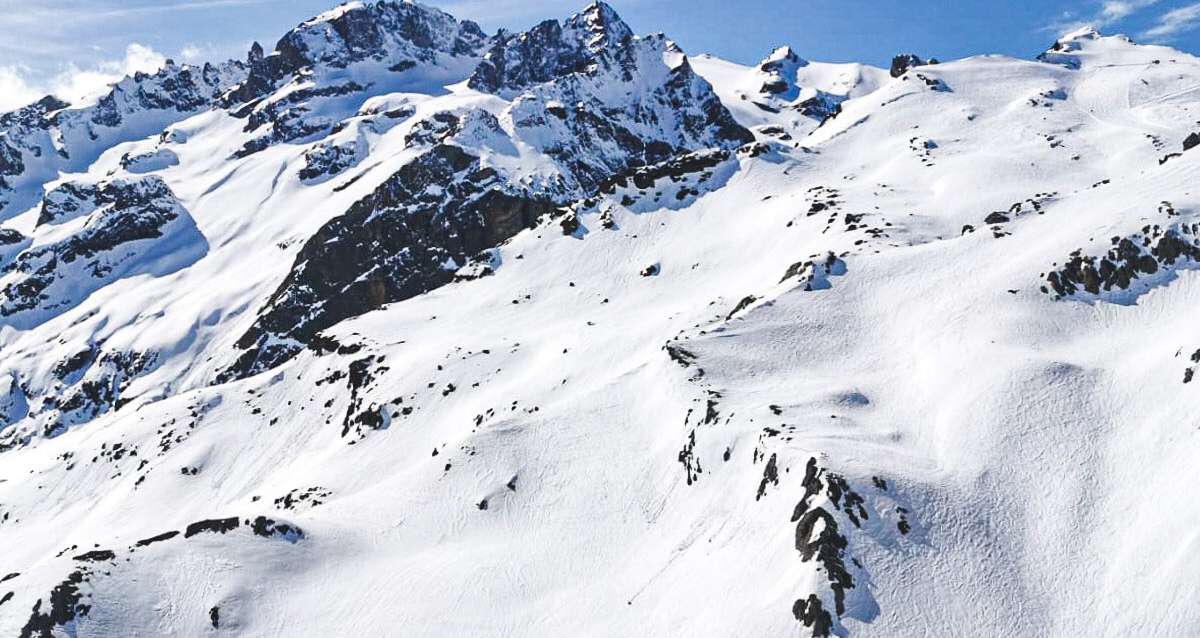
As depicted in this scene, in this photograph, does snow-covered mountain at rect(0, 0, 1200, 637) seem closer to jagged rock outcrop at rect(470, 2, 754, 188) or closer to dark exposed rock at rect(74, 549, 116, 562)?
dark exposed rock at rect(74, 549, 116, 562)

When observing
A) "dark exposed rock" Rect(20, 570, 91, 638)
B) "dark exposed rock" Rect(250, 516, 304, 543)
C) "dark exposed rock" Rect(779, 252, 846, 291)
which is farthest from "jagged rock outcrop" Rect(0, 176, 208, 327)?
"dark exposed rock" Rect(779, 252, 846, 291)

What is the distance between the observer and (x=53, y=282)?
182 m

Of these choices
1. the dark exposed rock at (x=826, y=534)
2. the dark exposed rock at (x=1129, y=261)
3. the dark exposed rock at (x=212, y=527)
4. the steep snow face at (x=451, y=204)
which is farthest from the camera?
the steep snow face at (x=451, y=204)

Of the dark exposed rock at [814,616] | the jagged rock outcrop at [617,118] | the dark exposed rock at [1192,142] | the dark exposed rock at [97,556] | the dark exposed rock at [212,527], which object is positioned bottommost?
the dark exposed rock at [212,527]

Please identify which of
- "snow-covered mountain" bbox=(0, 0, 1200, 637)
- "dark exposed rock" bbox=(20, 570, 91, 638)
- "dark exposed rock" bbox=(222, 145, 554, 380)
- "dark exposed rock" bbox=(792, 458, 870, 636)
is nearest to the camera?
"dark exposed rock" bbox=(792, 458, 870, 636)

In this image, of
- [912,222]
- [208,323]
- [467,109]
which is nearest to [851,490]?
[912,222]

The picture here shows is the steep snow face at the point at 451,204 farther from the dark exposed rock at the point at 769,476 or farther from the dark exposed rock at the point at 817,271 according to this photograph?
the dark exposed rock at the point at 769,476

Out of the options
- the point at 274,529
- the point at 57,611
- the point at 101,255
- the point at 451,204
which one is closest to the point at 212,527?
the point at 274,529

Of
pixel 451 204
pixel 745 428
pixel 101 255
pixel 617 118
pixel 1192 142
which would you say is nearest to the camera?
pixel 745 428

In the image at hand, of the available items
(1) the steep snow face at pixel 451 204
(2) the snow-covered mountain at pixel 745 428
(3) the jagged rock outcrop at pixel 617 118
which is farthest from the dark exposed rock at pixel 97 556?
(3) the jagged rock outcrop at pixel 617 118

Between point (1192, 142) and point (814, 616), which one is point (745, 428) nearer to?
point (814, 616)

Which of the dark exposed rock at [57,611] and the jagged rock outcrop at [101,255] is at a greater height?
the jagged rock outcrop at [101,255]

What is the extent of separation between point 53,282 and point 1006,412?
197m

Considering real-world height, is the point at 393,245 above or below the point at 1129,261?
below
